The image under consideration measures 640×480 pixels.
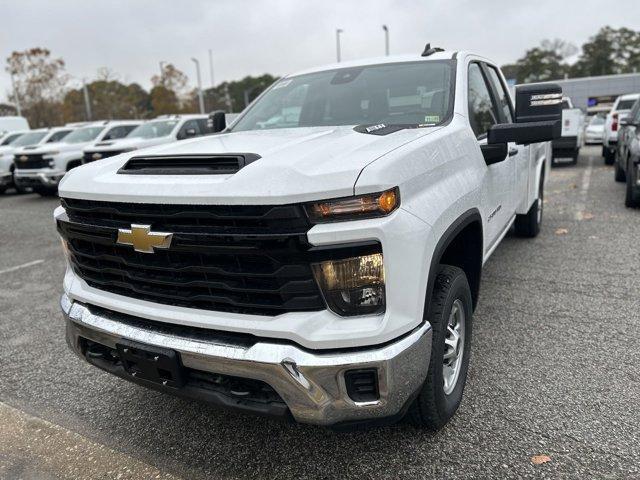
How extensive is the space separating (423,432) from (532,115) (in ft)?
6.17

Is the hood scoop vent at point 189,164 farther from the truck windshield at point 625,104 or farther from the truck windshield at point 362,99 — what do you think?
the truck windshield at point 625,104

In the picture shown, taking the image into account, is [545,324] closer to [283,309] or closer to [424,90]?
[424,90]

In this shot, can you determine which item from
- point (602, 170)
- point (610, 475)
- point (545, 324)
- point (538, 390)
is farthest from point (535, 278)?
point (602, 170)

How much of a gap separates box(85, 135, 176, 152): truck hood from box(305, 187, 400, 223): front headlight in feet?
34.7

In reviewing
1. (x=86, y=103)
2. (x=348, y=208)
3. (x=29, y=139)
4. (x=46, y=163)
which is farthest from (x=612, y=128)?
(x=86, y=103)

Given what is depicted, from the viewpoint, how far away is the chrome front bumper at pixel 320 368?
188 centimetres

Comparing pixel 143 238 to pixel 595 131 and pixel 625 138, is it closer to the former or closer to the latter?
pixel 625 138

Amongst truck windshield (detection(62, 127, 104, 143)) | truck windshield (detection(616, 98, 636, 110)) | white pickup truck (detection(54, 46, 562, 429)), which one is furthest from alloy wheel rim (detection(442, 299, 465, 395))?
truck windshield (detection(616, 98, 636, 110))

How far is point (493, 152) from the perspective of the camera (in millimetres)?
3068

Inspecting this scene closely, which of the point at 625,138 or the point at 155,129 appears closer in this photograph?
the point at 625,138

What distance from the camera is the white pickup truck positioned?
188 centimetres

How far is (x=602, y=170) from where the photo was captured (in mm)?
12469

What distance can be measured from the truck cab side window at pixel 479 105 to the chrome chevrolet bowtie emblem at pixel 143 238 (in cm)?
196

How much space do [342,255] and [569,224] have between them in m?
5.89
